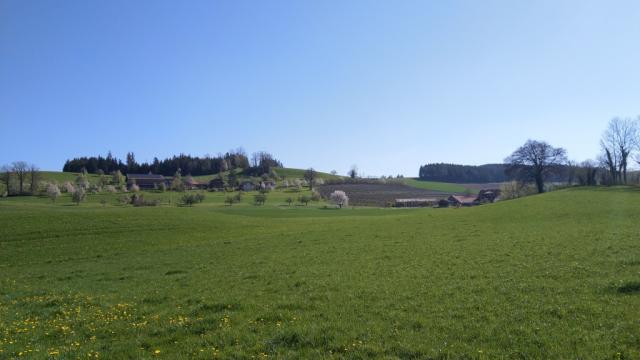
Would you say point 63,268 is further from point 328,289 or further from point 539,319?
point 539,319

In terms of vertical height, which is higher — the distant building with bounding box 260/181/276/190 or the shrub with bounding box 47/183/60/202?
the distant building with bounding box 260/181/276/190

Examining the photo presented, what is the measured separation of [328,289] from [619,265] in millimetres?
12764

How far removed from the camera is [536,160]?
97750 mm

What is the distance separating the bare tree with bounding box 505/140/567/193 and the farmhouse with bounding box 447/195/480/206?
38.1 m

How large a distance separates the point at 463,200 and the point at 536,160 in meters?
46.6

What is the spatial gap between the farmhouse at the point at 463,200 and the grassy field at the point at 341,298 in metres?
108

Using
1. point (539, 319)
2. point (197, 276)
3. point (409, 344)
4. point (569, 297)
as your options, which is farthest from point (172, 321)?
point (569, 297)

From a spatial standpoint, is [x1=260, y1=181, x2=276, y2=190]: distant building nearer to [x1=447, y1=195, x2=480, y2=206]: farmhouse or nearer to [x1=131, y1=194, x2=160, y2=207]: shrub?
[x1=131, y1=194, x2=160, y2=207]: shrub

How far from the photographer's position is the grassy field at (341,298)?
993 centimetres

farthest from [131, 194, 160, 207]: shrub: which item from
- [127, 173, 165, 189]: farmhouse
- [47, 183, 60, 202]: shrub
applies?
[127, 173, 165, 189]: farmhouse

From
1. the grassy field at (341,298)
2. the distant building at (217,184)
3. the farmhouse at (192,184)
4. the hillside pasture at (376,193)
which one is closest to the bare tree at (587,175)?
the hillside pasture at (376,193)

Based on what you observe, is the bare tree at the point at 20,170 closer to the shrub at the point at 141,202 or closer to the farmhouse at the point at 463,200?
the shrub at the point at 141,202

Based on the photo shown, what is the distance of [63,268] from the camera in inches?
1081

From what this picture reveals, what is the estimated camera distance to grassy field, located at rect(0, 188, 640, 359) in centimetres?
993
